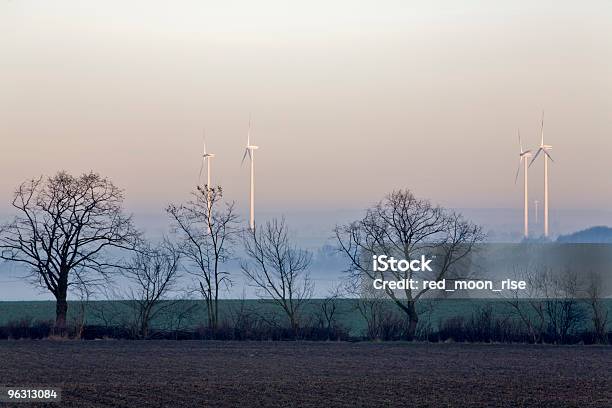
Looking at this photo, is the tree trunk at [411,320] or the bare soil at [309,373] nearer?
the bare soil at [309,373]

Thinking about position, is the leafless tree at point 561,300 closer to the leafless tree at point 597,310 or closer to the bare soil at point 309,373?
the leafless tree at point 597,310

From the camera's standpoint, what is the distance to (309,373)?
3475cm

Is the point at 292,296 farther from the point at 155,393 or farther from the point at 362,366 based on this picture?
the point at 155,393

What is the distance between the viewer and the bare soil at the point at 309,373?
2825 cm

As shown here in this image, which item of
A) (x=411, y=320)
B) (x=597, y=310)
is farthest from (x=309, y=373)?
(x=597, y=310)

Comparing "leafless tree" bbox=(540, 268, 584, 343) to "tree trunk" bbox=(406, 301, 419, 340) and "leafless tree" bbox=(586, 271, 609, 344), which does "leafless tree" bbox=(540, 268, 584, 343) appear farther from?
"tree trunk" bbox=(406, 301, 419, 340)

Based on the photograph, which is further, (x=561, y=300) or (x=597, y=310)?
(x=561, y=300)

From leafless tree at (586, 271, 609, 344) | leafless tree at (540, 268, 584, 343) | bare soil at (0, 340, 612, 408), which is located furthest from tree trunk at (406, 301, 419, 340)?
leafless tree at (586, 271, 609, 344)

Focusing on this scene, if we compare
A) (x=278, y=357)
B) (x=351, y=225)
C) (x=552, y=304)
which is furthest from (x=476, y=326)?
(x=278, y=357)

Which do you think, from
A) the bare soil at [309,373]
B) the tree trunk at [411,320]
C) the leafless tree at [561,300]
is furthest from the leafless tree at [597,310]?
the tree trunk at [411,320]

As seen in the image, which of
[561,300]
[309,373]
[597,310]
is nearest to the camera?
[309,373]

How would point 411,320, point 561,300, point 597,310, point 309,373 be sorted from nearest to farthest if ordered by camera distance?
point 309,373 → point 597,310 → point 561,300 → point 411,320

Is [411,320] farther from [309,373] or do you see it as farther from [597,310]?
[309,373]

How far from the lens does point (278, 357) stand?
41.1 meters
